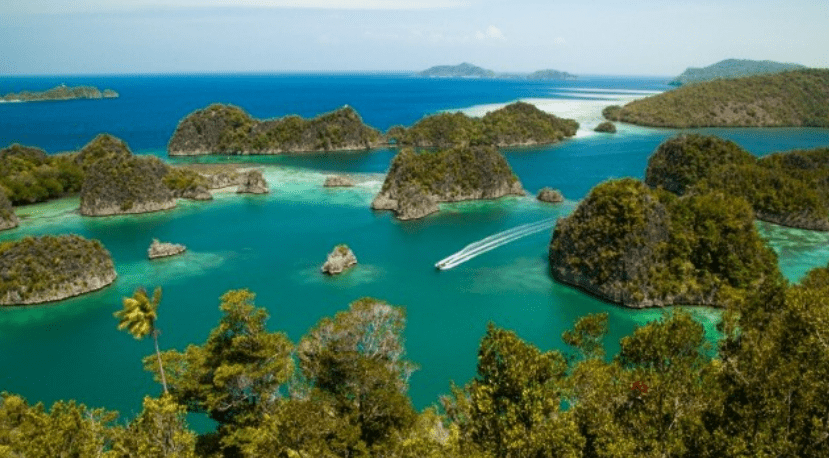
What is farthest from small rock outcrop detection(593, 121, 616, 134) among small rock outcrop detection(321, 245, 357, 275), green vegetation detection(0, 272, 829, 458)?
green vegetation detection(0, 272, 829, 458)

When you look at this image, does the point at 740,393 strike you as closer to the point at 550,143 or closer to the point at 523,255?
the point at 523,255

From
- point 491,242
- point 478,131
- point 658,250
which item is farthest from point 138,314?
point 478,131

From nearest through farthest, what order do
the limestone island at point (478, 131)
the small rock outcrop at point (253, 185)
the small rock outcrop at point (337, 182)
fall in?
the small rock outcrop at point (253, 185)
the small rock outcrop at point (337, 182)
the limestone island at point (478, 131)

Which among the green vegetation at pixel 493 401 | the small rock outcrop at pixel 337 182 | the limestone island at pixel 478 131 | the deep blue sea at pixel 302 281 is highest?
the limestone island at pixel 478 131

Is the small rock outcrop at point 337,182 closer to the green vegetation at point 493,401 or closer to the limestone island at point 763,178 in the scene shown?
the limestone island at point 763,178

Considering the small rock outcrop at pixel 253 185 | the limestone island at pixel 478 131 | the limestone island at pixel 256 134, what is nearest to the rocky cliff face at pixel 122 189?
the small rock outcrop at pixel 253 185

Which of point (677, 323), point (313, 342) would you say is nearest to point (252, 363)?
point (313, 342)

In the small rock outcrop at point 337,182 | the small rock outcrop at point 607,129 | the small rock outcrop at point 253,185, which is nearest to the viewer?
the small rock outcrop at point 253,185
